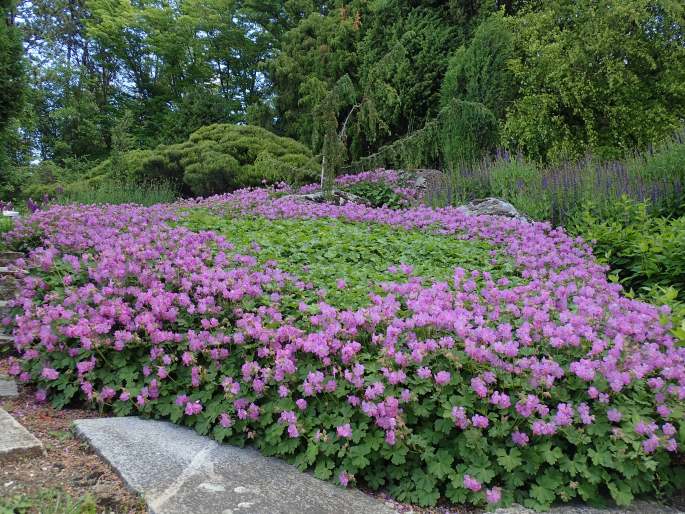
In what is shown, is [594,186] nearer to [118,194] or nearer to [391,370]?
[391,370]

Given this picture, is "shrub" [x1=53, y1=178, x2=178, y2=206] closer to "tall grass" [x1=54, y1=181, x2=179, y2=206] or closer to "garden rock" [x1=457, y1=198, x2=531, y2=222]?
"tall grass" [x1=54, y1=181, x2=179, y2=206]

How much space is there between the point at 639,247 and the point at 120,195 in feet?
26.6

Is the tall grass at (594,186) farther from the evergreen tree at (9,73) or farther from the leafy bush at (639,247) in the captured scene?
the evergreen tree at (9,73)

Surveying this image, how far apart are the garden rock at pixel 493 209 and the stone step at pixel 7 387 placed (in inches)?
178

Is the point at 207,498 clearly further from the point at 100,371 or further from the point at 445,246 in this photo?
the point at 445,246

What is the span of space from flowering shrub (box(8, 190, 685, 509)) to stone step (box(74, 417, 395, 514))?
0.08 metres

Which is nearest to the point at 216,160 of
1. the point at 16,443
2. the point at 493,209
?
the point at 493,209

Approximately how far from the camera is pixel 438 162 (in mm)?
10484

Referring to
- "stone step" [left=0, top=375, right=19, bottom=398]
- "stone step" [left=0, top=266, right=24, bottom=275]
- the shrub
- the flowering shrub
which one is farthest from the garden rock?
the shrub

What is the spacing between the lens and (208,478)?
6.29 ft

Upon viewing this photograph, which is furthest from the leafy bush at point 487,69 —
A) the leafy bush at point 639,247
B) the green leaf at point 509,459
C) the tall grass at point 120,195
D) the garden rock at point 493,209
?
the green leaf at point 509,459

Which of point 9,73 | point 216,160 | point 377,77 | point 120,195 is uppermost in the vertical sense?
point 377,77

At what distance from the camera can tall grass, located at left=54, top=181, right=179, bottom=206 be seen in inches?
355

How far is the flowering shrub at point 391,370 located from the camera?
193 centimetres
